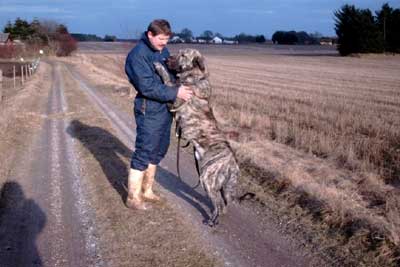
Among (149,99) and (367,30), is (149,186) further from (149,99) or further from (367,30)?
(367,30)

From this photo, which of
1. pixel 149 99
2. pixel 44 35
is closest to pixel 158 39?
pixel 149 99

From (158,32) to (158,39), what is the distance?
0.26 feet

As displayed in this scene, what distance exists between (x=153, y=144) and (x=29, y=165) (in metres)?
3.61

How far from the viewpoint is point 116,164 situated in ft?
28.9

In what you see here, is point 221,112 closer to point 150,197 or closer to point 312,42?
point 150,197

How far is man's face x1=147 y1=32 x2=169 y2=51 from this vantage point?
229 inches

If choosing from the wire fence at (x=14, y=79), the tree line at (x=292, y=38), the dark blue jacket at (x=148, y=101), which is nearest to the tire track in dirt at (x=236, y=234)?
the dark blue jacket at (x=148, y=101)

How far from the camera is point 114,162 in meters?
8.95

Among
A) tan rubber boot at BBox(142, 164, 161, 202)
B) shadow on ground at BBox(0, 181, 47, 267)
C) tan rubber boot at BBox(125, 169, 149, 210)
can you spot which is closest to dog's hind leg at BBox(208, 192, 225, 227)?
tan rubber boot at BBox(125, 169, 149, 210)

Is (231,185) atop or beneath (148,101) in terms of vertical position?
beneath

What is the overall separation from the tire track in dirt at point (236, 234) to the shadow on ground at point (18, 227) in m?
1.71

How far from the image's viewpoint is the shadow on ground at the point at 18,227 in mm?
5004

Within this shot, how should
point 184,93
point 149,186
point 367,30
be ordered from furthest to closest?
point 367,30, point 149,186, point 184,93

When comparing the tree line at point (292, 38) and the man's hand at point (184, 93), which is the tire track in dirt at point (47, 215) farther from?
the tree line at point (292, 38)
